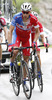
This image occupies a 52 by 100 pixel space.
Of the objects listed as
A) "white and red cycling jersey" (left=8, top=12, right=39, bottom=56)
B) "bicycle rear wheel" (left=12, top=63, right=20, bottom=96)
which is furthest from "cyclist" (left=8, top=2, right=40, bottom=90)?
"bicycle rear wheel" (left=12, top=63, right=20, bottom=96)

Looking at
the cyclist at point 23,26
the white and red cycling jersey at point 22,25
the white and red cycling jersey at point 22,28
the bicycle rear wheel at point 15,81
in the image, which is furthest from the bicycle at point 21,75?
the white and red cycling jersey at point 22,25

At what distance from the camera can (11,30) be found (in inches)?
312

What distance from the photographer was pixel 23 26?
8078 mm

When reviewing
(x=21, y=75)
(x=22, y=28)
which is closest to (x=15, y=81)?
(x=21, y=75)

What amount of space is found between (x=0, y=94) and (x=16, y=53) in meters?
1.03

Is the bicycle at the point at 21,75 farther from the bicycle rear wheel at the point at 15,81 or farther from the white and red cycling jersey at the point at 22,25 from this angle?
the white and red cycling jersey at the point at 22,25

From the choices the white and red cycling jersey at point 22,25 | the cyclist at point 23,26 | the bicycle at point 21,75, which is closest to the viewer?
the bicycle at point 21,75

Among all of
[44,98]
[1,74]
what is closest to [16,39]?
[44,98]

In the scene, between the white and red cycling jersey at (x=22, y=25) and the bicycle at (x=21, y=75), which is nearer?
the bicycle at (x=21, y=75)

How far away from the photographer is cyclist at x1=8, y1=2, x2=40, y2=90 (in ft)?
25.5

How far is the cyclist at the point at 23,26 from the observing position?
7.78 m

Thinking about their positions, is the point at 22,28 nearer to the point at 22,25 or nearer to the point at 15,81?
the point at 22,25

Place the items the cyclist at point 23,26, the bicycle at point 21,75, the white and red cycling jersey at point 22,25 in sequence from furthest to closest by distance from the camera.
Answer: the white and red cycling jersey at point 22,25, the cyclist at point 23,26, the bicycle at point 21,75

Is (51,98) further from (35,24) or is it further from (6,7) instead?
(6,7)
